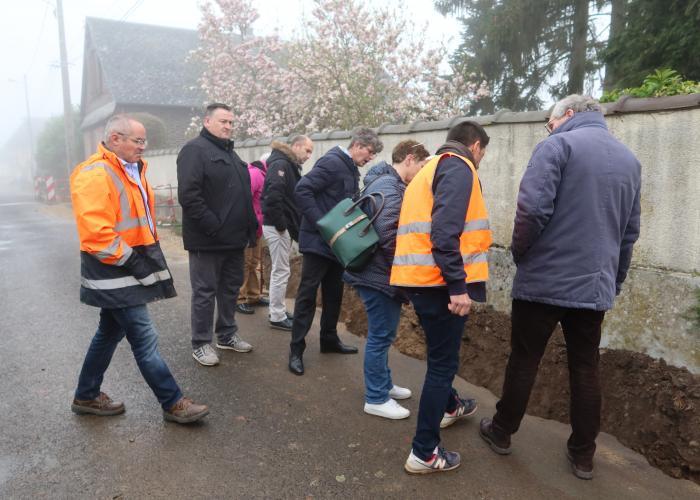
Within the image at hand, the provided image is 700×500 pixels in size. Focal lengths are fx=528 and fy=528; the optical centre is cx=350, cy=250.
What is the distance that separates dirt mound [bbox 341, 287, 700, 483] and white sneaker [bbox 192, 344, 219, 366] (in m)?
1.79

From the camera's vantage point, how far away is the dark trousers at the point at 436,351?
2.74 metres

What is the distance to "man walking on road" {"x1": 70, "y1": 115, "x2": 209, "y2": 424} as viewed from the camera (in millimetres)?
2973

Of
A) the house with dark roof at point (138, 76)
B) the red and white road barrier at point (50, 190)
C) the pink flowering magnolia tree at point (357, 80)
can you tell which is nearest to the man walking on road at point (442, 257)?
the pink flowering magnolia tree at point (357, 80)

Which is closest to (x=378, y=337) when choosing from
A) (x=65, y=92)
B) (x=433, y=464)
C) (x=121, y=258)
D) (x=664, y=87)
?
(x=433, y=464)

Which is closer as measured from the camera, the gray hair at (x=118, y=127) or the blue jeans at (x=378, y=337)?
the gray hair at (x=118, y=127)

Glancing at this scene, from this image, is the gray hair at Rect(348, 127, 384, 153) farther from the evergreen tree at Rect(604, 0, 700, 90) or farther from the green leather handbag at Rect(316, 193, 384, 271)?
the evergreen tree at Rect(604, 0, 700, 90)

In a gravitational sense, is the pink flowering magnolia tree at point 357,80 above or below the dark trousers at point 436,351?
above

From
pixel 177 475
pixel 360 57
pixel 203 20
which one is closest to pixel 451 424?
pixel 177 475

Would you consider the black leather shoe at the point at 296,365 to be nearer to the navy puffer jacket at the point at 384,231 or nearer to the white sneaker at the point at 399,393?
the white sneaker at the point at 399,393

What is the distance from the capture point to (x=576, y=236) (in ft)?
8.68

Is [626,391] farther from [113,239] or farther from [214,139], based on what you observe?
[214,139]

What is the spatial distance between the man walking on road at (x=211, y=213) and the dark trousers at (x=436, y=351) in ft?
6.57

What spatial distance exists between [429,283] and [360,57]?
999 centimetres

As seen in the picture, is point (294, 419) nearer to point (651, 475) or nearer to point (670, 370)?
point (651, 475)
